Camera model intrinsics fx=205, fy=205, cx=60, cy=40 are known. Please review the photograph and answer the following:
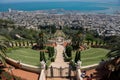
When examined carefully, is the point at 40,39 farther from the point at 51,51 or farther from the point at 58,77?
the point at 58,77

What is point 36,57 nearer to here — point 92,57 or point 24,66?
point 24,66

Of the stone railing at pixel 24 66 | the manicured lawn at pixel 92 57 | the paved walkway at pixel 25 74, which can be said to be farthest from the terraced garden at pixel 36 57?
the paved walkway at pixel 25 74

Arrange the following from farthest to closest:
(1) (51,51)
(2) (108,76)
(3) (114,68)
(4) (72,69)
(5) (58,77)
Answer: (1) (51,51) < (4) (72,69) < (5) (58,77) < (2) (108,76) < (3) (114,68)

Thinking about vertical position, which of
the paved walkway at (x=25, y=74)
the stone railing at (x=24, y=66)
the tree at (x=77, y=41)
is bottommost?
the tree at (x=77, y=41)

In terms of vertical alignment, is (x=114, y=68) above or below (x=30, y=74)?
above

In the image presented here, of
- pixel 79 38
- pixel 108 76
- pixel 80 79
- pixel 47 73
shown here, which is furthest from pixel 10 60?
pixel 79 38

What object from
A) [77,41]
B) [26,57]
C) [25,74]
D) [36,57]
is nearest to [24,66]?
[25,74]

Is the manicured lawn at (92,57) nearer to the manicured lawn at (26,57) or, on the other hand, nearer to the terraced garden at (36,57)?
the terraced garden at (36,57)

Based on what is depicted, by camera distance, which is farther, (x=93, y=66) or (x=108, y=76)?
(x=93, y=66)

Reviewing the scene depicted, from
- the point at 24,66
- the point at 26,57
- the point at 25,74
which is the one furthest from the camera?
the point at 26,57

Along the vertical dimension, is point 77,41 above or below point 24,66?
below

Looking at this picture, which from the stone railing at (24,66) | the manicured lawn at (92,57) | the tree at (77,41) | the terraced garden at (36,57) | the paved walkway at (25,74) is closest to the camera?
the paved walkway at (25,74)
